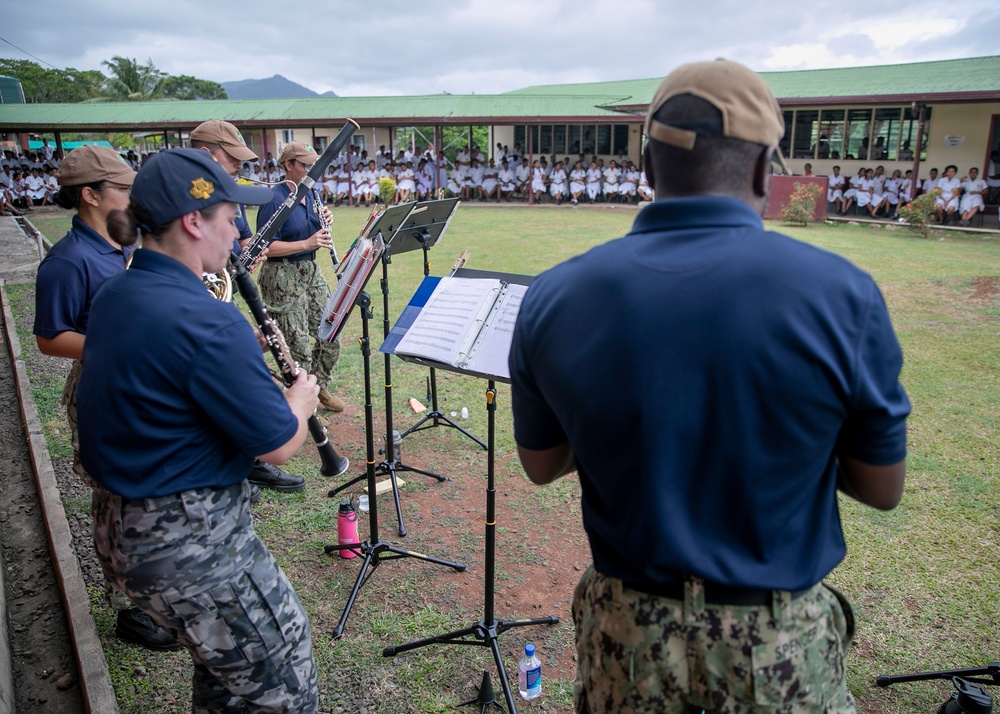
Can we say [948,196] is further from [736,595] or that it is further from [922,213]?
[736,595]

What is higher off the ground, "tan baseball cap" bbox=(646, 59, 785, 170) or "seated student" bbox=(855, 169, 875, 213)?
"tan baseball cap" bbox=(646, 59, 785, 170)

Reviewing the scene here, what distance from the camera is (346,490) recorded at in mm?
5047

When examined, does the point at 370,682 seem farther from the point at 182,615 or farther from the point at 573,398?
the point at 573,398

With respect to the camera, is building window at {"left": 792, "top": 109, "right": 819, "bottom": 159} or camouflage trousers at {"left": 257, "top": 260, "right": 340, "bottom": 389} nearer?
camouflage trousers at {"left": 257, "top": 260, "right": 340, "bottom": 389}

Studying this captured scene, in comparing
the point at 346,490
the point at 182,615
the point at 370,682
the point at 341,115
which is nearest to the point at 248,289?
the point at 182,615

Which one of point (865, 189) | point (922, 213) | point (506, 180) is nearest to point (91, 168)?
point (922, 213)

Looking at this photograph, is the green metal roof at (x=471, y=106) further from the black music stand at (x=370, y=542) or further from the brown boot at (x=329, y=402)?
the black music stand at (x=370, y=542)

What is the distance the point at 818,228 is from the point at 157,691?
18.8m

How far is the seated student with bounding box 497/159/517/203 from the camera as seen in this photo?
25766 millimetres

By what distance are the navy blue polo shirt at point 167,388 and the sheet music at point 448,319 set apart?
1.05 m

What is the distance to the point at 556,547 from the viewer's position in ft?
14.2

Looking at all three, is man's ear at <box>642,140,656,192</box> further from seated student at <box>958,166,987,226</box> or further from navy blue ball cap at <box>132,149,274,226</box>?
seated student at <box>958,166,987,226</box>

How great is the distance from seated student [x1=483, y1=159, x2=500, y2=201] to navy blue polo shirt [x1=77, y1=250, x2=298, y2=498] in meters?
24.5

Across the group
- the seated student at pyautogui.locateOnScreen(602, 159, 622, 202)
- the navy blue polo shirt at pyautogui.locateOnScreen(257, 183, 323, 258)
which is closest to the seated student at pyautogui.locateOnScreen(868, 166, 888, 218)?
the seated student at pyautogui.locateOnScreen(602, 159, 622, 202)
